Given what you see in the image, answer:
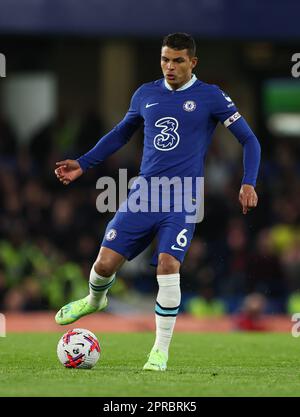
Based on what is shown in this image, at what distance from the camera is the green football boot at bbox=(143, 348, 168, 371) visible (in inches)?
335

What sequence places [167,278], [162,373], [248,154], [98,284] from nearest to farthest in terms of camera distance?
[162,373] < [167,278] < [248,154] < [98,284]

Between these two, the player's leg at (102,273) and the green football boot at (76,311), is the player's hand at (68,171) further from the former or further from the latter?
the green football boot at (76,311)

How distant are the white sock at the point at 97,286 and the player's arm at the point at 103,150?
2.50 feet

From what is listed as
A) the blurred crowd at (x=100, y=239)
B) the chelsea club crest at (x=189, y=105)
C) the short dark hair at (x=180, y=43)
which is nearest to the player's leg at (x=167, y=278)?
the chelsea club crest at (x=189, y=105)

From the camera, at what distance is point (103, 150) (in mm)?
9320

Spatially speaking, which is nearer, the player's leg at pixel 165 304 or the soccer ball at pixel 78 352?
the player's leg at pixel 165 304

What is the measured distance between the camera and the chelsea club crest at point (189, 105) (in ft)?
28.9

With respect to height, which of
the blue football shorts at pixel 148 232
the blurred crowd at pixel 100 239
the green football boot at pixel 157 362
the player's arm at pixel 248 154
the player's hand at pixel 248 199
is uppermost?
the player's arm at pixel 248 154

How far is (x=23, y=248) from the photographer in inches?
671

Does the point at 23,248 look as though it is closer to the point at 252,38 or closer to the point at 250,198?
the point at 252,38

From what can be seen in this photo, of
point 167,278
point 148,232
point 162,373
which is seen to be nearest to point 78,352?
point 162,373

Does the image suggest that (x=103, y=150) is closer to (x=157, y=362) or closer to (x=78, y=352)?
(x=78, y=352)

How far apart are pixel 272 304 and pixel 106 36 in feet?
16.3

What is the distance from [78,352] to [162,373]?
0.67 metres
